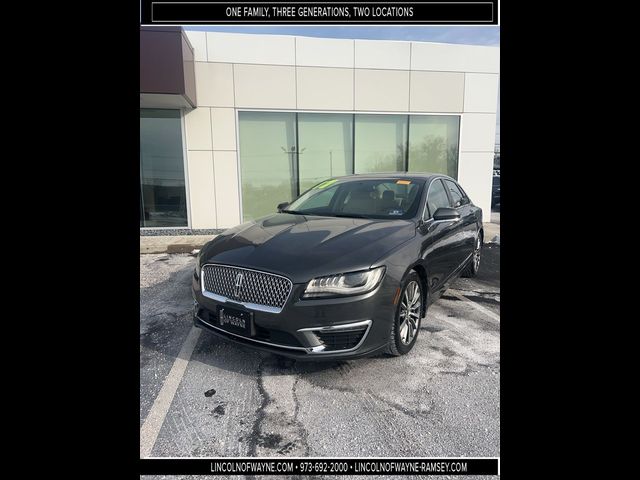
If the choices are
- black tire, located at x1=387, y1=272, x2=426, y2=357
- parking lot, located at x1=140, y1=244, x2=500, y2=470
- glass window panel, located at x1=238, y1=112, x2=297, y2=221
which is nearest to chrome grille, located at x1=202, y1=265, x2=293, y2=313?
parking lot, located at x1=140, y1=244, x2=500, y2=470

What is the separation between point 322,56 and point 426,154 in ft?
12.2

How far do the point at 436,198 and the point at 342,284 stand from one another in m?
2.06

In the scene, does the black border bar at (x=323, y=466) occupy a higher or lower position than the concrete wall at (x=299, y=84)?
lower

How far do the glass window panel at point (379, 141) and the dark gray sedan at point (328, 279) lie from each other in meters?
5.94

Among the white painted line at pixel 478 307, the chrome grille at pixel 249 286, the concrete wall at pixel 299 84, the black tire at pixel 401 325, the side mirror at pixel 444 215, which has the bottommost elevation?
the white painted line at pixel 478 307

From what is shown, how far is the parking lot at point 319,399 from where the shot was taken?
2.15 meters

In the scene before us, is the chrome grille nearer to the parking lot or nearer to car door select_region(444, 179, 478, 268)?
the parking lot

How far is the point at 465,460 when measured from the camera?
2057 millimetres

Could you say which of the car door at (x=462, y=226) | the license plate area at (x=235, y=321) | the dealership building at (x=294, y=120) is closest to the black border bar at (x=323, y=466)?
the license plate area at (x=235, y=321)

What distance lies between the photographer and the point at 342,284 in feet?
8.25

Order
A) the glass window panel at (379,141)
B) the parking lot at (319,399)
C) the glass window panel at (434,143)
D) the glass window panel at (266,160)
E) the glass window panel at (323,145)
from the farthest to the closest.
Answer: the glass window panel at (434,143) < the glass window panel at (379,141) < the glass window panel at (323,145) < the glass window panel at (266,160) < the parking lot at (319,399)

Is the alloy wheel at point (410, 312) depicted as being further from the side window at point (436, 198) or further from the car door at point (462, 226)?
the car door at point (462, 226)

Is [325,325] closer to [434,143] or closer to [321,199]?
[321,199]

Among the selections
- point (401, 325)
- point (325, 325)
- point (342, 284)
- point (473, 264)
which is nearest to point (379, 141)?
point (473, 264)
